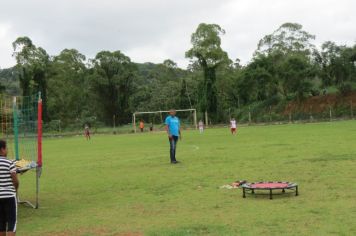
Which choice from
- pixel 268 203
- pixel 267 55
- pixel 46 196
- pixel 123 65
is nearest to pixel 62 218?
pixel 46 196

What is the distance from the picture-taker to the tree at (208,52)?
228 feet

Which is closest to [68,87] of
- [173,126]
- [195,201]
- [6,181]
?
[173,126]

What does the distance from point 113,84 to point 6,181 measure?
77246mm

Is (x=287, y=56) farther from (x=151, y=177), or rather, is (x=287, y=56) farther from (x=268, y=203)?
(x=268, y=203)

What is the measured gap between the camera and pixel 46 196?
460 inches

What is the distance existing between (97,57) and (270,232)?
7874 centimetres

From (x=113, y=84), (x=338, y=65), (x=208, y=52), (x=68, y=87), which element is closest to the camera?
(x=338, y=65)

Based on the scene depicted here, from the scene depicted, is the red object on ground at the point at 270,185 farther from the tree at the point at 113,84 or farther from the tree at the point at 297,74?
the tree at the point at 113,84

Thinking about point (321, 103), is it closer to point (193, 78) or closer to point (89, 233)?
point (193, 78)

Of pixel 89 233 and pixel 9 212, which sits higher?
pixel 9 212

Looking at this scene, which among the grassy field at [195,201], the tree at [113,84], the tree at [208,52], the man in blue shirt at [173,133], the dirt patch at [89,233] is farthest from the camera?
the tree at [113,84]

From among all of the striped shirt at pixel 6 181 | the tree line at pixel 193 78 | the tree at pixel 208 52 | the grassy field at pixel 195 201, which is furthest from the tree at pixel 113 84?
the striped shirt at pixel 6 181

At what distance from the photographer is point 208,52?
70562mm

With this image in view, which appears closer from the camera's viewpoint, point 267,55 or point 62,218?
point 62,218
